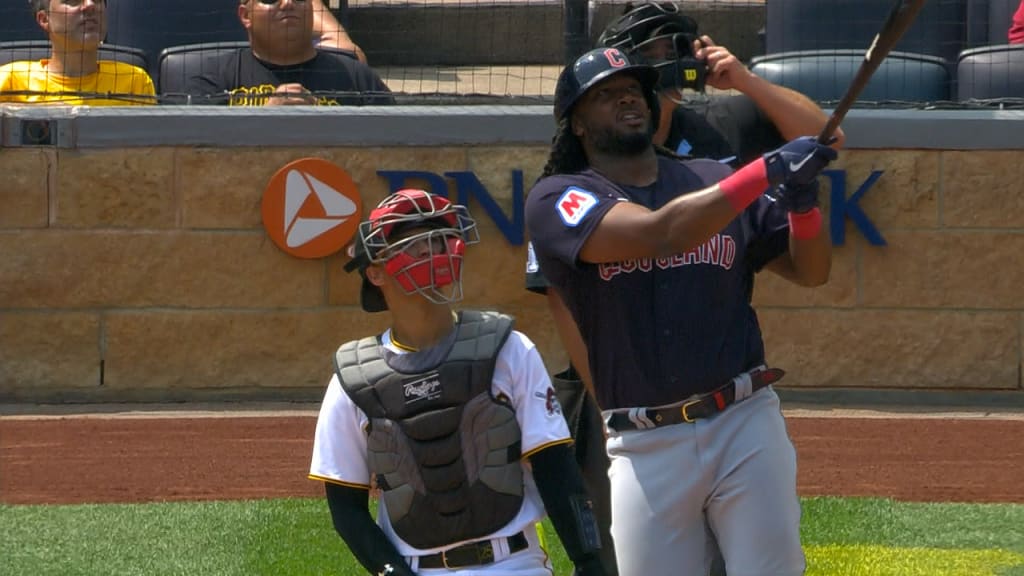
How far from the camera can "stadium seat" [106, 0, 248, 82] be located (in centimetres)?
955

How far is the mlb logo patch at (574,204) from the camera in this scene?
3623 mm

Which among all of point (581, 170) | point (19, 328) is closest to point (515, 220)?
point (19, 328)

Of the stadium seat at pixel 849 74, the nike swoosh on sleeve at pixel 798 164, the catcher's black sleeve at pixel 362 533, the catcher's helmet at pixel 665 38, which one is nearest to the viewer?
the nike swoosh on sleeve at pixel 798 164

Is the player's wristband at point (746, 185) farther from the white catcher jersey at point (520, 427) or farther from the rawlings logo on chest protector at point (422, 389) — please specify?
the rawlings logo on chest protector at point (422, 389)

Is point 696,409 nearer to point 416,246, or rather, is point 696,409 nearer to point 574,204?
point 574,204

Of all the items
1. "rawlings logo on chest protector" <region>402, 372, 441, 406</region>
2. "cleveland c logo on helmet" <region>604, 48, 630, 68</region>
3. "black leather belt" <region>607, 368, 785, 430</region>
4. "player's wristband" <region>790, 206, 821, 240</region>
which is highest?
"cleveland c logo on helmet" <region>604, 48, 630, 68</region>

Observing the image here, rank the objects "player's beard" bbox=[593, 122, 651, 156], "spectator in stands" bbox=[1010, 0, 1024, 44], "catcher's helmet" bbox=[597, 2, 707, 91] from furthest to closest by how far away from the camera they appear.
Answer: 1. "spectator in stands" bbox=[1010, 0, 1024, 44]
2. "catcher's helmet" bbox=[597, 2, 707, 91]
3. "player's beard" bbox=[593, 122, 651, 156]

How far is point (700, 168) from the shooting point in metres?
3.83

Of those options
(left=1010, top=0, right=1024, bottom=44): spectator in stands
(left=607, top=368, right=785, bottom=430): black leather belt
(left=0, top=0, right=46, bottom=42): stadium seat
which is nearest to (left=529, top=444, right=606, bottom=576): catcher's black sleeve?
(left=607, top=368, right=785, bottom=430): black leather belt

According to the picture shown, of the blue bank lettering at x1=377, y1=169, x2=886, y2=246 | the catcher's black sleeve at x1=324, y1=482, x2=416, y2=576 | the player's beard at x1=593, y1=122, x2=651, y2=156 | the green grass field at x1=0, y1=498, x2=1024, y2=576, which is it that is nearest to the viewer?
the catcher's black sleeve at x1=324, y1=482, x2=416, y2=576

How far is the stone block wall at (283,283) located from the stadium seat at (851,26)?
0.97 m

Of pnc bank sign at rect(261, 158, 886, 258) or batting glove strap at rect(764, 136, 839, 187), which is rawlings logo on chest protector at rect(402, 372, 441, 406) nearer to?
batting glove strap at rect(764, 136, 839, 187)

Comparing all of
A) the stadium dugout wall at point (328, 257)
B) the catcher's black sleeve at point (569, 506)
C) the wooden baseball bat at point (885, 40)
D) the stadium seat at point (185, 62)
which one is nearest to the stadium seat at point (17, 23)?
the stadium seat at point (185, 62)

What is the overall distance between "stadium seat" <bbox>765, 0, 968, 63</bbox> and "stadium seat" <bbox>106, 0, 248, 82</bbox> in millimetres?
3230
